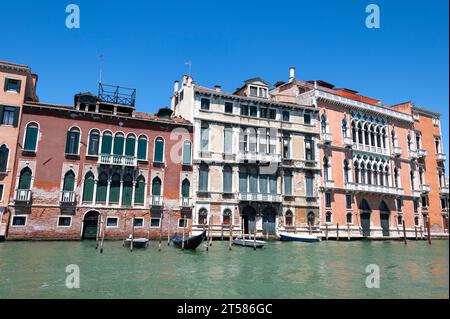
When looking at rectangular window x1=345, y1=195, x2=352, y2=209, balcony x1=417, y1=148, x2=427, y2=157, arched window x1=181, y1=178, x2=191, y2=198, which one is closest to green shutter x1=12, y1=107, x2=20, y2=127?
arched window x1=181, y1=178, x2=191, y2=198

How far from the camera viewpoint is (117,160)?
22375mm

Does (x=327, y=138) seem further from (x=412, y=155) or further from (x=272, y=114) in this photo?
(x=412, y=155)

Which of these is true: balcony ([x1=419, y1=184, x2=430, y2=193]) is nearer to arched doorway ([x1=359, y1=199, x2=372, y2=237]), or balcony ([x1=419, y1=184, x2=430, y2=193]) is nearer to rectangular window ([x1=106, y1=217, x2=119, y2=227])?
arched doorway ([x1=359, y1=199, x2=372, y2=237])

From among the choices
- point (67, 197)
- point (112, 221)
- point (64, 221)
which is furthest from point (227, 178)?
point (64, 221)

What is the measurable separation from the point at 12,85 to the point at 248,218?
1670 cm

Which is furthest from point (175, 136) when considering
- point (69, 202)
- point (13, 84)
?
point (13, 84)

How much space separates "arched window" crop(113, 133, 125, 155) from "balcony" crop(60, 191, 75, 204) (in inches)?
137

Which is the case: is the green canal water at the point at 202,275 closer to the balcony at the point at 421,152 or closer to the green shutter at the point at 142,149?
the green shutter at the point at 142,149

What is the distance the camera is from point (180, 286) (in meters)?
9.45

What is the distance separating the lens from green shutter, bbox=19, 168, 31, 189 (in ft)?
66.9

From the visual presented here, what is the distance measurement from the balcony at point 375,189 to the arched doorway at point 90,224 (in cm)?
1863

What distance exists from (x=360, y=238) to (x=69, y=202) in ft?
69.7
